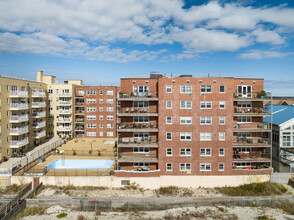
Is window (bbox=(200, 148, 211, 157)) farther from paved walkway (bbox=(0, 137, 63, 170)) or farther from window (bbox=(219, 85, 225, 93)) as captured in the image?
paved walkway (bbox=(0, 137, 63, 170))

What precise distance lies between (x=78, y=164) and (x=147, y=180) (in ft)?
45.7

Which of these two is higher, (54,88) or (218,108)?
(54,88)

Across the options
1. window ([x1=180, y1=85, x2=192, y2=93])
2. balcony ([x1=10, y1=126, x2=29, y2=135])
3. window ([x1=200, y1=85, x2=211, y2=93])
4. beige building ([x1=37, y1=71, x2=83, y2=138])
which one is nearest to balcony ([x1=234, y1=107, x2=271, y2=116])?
window ([x1=200, y1=85, x2=211, y2=93])

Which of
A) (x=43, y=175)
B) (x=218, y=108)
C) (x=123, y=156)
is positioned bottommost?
(x=43, y=175)

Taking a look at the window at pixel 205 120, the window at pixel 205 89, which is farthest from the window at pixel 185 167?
the window at pixel 205 89

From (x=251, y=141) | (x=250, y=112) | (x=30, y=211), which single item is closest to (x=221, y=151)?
(x=251, y=141)

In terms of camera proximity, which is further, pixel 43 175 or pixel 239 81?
pixel 239 81

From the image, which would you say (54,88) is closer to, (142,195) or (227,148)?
(142,195)

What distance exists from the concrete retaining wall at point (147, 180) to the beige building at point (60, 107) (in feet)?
88.0

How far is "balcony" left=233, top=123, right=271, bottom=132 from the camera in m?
29.0

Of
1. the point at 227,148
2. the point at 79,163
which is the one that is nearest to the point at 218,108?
the point at 227,148

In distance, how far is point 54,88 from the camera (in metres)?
52.5

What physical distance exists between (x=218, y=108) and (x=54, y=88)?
4429 centimetres

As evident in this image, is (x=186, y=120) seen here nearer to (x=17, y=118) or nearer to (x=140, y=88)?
(x=140, y=88)
